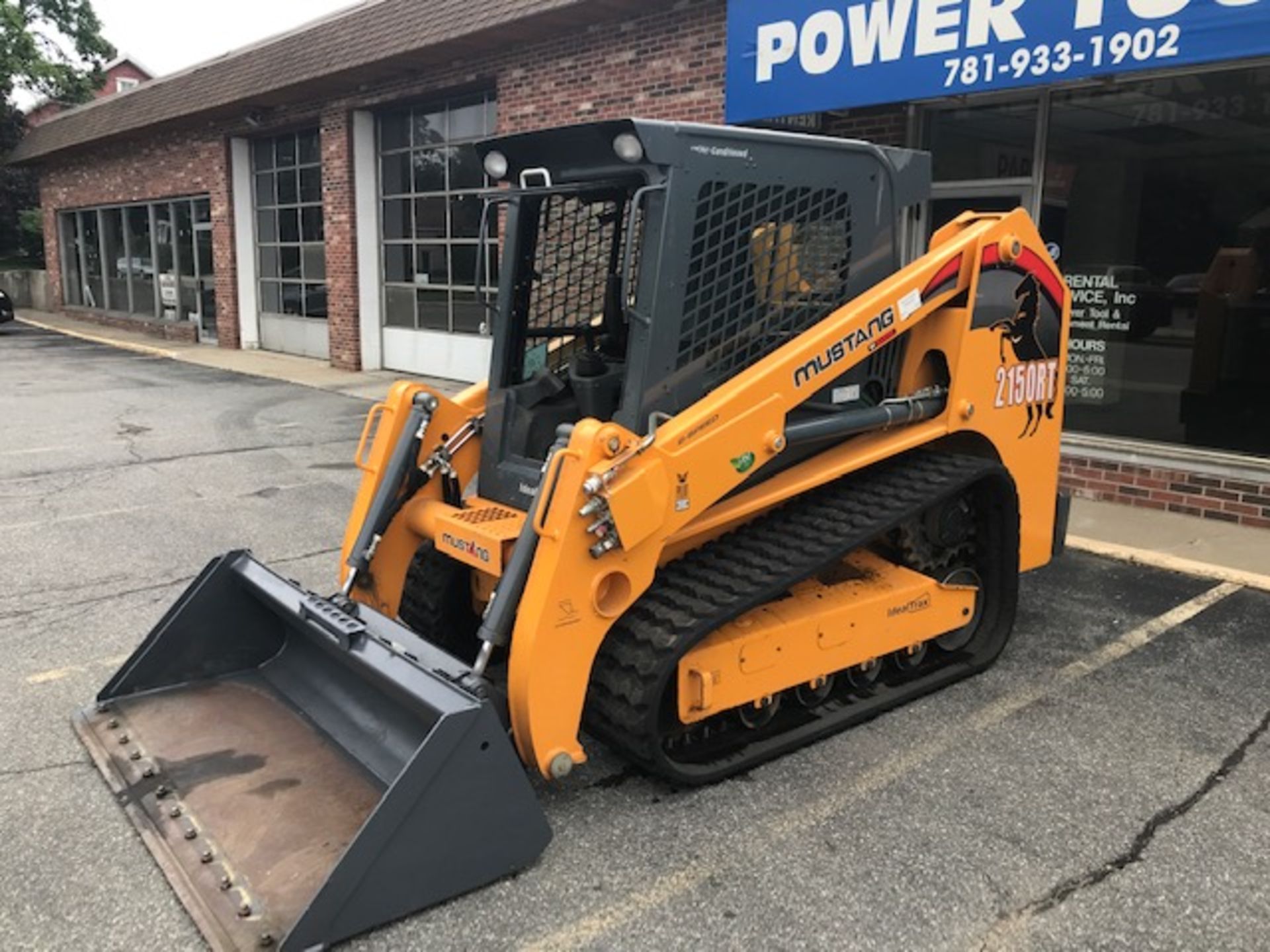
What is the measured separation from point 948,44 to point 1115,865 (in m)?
5.85

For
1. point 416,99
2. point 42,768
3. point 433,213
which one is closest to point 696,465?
point 42,768

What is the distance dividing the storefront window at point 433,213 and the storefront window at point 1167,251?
7670 millimetres

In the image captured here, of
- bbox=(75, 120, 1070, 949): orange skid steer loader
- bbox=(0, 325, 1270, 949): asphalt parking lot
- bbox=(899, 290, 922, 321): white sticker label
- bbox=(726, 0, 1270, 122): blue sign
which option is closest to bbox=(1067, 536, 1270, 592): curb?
bbox=(0, 325, 1270, 949): asphalt parking lot

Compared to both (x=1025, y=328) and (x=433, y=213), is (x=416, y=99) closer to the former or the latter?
(x=433, y=213)

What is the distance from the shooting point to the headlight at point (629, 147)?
3.46 m

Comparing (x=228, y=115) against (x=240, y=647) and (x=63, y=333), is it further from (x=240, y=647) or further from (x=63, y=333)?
(x=240, y=647)

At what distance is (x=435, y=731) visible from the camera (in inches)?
112

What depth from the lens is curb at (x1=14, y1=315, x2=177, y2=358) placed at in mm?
19498

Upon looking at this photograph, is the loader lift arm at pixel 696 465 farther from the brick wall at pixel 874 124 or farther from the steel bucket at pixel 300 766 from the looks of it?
the brick wall at pixel 874 124

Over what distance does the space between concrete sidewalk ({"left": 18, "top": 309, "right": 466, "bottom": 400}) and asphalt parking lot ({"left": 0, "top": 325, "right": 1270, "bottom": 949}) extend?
695 cm

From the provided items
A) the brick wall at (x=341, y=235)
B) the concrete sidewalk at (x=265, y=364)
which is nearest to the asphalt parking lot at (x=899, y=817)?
the concrete sidewalk at (x=265, y=364)

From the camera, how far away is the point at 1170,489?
736cm

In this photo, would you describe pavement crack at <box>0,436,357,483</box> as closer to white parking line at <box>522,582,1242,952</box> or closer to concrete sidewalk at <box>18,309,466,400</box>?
concrete sidewalk at <box>18,309,466,400</box>

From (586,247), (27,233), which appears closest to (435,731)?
(586,247)
